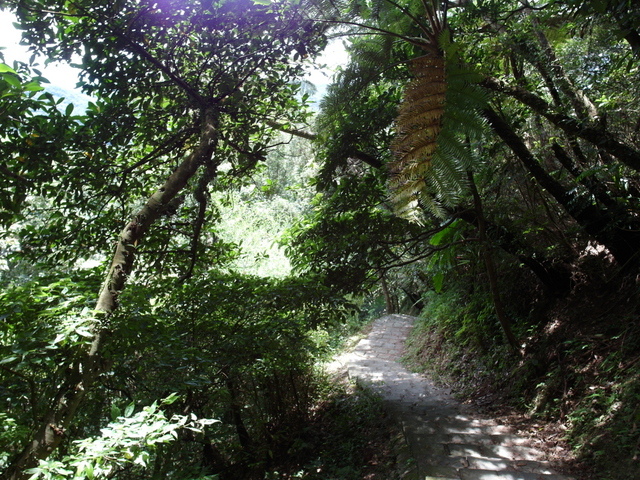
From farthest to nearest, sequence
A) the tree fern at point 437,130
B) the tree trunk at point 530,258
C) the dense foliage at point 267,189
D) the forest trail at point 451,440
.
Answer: the tree trunk at point 530,258 < the forest trail at point 451,440 < the dense foliage at point 267,189 < the tree fern at point 437,130

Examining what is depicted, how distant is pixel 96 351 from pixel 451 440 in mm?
3371

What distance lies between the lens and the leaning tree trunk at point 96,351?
192 centimetres

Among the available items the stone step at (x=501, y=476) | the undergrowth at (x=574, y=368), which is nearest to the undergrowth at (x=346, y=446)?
the stone step at (x=501, y=476)

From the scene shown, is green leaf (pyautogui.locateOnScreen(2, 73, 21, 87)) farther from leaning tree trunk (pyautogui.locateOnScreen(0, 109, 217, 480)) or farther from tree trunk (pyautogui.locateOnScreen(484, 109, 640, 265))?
tree trunk (pyautogui.locateOnScreen(484, 109, 640, 265))

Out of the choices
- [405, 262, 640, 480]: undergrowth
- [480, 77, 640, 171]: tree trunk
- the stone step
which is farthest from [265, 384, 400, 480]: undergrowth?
[480, 77, 640, 171]: tree trunk

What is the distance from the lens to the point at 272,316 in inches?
172

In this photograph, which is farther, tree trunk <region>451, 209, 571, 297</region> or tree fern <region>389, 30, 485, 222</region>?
tree trunk <region>451, 209, 571, 297</region>

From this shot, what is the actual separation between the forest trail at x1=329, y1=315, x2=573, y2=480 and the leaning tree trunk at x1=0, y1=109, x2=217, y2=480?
2.44m

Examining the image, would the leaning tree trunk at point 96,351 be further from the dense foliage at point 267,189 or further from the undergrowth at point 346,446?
the undergrowth at point 346,446

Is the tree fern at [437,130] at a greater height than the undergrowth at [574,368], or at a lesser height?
greater

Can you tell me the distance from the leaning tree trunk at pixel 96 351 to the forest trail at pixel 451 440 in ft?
8.01

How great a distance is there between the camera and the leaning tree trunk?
1.92 m

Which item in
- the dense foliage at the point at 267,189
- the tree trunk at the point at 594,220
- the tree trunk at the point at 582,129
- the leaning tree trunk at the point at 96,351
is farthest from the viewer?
the tree trunk at the point at 594,220

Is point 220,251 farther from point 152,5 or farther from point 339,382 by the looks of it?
point 339,382
